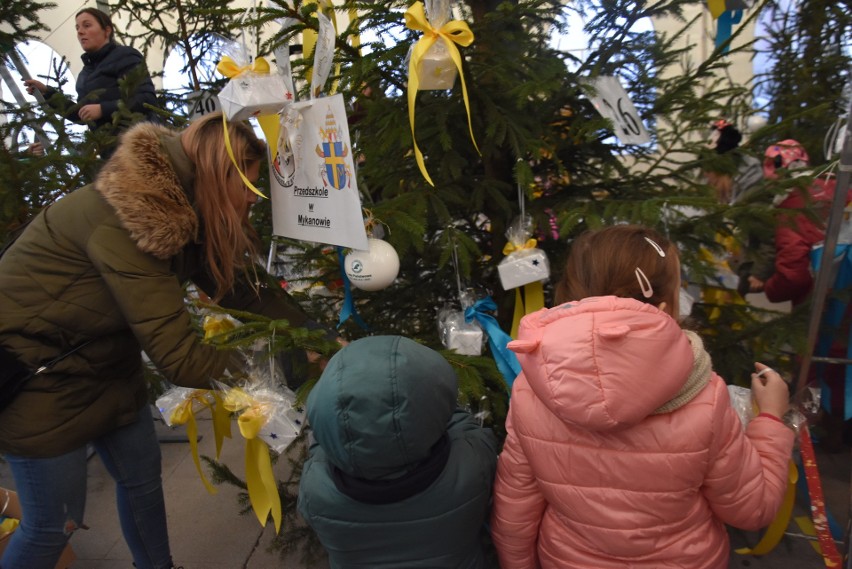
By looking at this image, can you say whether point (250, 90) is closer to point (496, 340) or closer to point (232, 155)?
point (232, 155)

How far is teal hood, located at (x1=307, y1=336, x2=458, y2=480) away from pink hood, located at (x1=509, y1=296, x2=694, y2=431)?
0.20 metres

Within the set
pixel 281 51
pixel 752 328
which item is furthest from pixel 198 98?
pixel 752 328

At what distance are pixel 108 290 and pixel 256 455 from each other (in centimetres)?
64

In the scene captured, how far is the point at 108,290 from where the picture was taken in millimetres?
1640

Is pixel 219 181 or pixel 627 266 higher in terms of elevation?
pixel 219 181

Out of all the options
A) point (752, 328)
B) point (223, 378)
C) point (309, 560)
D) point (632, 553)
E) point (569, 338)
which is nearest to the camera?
point (569, 338)

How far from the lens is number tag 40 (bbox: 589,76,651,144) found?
1.79m

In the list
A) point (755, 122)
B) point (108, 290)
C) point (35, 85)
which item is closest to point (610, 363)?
point (108, 290)

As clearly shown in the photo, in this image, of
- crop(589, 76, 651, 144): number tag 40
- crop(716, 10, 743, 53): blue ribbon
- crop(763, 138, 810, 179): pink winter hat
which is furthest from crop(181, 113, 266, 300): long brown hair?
crop(763, 138, 810, 179): pink winter hat

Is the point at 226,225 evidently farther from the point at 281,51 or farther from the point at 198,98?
the point at 198,98

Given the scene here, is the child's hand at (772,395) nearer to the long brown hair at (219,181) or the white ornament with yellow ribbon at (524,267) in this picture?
the white ornament with yellow ribbon at (524,267)

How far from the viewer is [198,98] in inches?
116

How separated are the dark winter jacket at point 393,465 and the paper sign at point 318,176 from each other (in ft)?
1.55

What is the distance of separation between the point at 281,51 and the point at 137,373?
121cm
